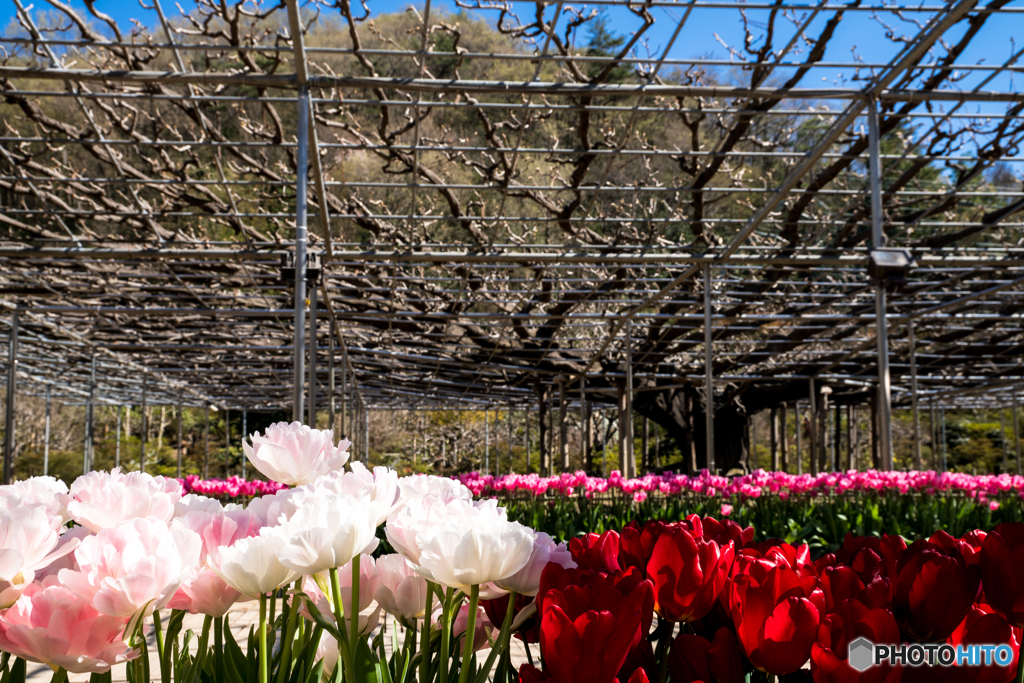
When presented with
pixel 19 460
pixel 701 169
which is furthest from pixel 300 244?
pixel 19 460

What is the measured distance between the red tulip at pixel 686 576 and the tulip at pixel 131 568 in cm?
44

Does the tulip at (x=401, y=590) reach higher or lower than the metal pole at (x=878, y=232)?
lower

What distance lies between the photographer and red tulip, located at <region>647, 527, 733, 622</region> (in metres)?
0.73

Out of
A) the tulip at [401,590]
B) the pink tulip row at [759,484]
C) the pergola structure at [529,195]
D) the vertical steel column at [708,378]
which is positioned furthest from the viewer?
the vertical steel column at [708,378]

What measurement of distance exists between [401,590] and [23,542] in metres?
0.35

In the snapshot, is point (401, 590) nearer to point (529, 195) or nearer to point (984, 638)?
point (984, 638)

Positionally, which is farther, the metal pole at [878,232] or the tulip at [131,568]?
the metal pole at [878,232]

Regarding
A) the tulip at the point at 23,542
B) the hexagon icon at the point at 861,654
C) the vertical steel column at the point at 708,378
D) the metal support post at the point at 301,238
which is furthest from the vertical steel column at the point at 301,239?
the hexagon icon at the point at 861,654

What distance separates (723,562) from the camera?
754mm

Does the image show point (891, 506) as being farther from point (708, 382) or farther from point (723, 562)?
point (723, 562)

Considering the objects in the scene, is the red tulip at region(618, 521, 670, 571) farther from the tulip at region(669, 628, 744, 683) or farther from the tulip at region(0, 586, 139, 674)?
the tulip at region(0, 586, 139, 674)

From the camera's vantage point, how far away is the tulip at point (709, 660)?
0.66m

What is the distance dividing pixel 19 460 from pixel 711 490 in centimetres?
2075

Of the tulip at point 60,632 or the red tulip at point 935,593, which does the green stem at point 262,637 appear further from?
the red tulip at point 935,593
